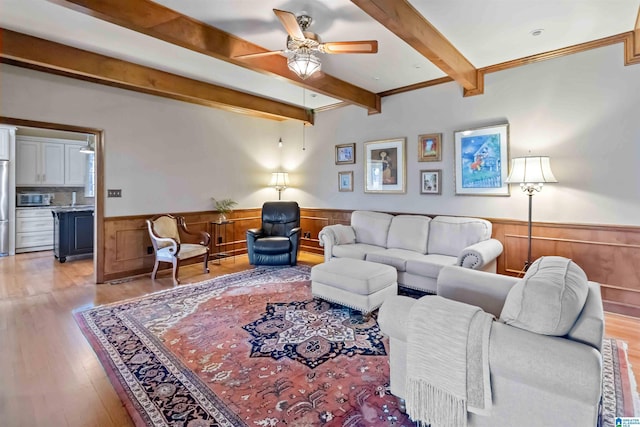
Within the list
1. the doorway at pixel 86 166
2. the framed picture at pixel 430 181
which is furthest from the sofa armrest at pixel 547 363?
the doorway at pixel 86 166

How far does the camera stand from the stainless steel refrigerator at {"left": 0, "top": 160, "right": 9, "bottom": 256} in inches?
226

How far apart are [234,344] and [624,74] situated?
453 cm

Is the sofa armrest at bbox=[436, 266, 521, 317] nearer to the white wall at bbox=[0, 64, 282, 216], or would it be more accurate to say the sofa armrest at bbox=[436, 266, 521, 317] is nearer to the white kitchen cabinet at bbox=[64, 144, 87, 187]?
the white wall at bbox=[0, 64, 282, 216]

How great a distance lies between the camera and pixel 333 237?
176 inches

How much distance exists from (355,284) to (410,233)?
64.7 inches

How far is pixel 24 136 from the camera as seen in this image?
626cm

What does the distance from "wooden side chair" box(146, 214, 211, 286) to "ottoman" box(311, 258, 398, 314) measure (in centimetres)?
210

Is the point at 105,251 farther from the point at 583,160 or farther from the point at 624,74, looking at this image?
the point at 624,74

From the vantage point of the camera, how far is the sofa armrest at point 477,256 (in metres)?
3.21

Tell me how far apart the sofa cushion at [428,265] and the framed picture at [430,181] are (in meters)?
1.17

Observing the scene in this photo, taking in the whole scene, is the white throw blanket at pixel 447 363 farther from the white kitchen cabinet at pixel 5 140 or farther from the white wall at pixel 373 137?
the white kitchen cabinet at pixel 5 140

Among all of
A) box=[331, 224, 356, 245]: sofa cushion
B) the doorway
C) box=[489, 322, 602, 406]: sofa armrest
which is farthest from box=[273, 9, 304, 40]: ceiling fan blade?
the doorway

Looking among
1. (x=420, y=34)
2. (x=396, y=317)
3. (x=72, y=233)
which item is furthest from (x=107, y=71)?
(x=396, y=317)

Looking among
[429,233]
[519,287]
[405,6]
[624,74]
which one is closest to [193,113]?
[405,6]
